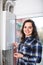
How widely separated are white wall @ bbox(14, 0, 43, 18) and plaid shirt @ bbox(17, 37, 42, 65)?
483mm

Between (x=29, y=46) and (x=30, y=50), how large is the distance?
8 centimetres

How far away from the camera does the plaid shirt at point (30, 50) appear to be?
2.40 m

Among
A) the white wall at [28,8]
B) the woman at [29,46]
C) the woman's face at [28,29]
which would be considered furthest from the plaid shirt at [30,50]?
the white wall at [28,8]

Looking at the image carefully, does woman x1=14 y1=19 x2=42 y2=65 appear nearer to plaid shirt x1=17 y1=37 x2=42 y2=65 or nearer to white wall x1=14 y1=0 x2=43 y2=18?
plaid shirt x1=17 y1=37 x2=42 y2=65

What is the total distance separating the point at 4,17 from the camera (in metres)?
2.48

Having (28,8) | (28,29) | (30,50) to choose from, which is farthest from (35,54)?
(28,8)

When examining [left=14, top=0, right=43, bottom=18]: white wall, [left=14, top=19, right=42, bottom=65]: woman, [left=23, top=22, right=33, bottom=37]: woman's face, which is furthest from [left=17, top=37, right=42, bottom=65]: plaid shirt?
[left=14, top=0, right=43, bottom=18]: white wall

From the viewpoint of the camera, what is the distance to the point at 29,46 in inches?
97.6

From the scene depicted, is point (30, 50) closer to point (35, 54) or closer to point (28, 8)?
point (35, 54)

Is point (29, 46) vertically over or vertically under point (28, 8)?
under

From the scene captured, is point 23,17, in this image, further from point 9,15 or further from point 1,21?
point 1,21

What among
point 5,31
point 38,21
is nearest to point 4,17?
point 5,31

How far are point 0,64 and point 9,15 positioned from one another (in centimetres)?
102

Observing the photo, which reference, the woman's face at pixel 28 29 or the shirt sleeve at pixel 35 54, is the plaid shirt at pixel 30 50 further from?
the woman's face at pixel 28 29
